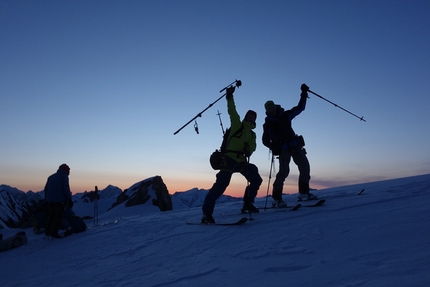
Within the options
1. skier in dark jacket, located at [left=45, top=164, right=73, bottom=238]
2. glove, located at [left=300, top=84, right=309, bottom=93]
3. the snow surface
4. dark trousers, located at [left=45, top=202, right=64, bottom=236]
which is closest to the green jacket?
the snow surface

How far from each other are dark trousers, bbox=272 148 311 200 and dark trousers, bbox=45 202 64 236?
5.74 meters

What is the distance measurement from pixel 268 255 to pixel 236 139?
3.18m

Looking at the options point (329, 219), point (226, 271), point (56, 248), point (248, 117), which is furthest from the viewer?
point (56, 248)

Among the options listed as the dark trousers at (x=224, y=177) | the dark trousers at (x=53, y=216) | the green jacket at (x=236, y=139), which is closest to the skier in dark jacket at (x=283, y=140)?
the dark trousers at (x=224, y=177)

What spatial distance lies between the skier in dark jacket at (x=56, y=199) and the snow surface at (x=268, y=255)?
6.21ft

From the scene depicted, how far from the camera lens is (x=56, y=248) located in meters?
7.77

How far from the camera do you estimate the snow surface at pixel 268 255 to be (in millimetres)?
2928

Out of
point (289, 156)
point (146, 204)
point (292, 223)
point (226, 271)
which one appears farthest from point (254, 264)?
point (146, 204)

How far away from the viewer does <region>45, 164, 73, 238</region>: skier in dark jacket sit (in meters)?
9.14

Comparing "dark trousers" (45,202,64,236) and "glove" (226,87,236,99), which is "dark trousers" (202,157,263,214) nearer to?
"glove" (226,87,236,99)

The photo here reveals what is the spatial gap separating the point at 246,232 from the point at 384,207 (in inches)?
87.8

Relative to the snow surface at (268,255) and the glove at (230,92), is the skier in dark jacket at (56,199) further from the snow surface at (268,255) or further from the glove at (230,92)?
the glove at (230,92)

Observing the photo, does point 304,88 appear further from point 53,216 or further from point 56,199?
point 53,216

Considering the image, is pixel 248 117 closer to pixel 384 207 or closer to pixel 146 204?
pixel 384 207
